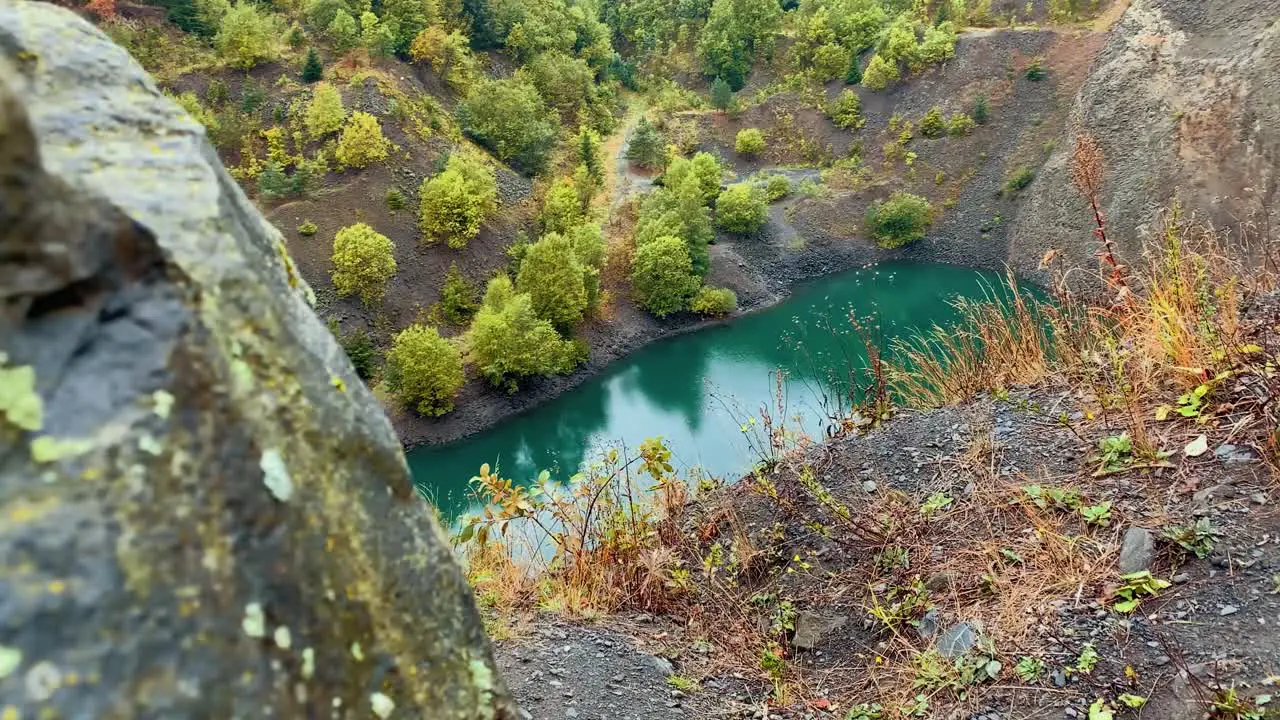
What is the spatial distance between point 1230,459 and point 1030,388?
5.62ft

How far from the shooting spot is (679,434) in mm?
16141

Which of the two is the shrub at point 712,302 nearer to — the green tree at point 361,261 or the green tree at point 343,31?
the green tree at point 361,261

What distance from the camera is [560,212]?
2288 centimetres

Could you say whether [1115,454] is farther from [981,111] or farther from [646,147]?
[981,111]

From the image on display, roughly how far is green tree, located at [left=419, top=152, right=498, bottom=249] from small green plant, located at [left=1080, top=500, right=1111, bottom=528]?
1915 cm

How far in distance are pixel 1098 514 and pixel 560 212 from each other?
20.7m

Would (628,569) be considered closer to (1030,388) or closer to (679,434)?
(1030,388)

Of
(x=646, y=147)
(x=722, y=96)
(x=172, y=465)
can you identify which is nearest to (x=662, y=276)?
(x=646, y=147)

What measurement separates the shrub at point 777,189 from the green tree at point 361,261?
1571 cm

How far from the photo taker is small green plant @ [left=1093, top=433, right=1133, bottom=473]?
3.70 metres

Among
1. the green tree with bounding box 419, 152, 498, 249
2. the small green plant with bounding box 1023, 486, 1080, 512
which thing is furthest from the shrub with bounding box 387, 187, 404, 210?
the small green plant with bounding box 1023, 486, 1080, 512

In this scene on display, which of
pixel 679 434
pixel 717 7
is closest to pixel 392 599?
pixel 679 434

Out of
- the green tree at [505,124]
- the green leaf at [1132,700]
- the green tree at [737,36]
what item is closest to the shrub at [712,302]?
the green tree at [505,124]

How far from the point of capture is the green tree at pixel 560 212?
22.8m
